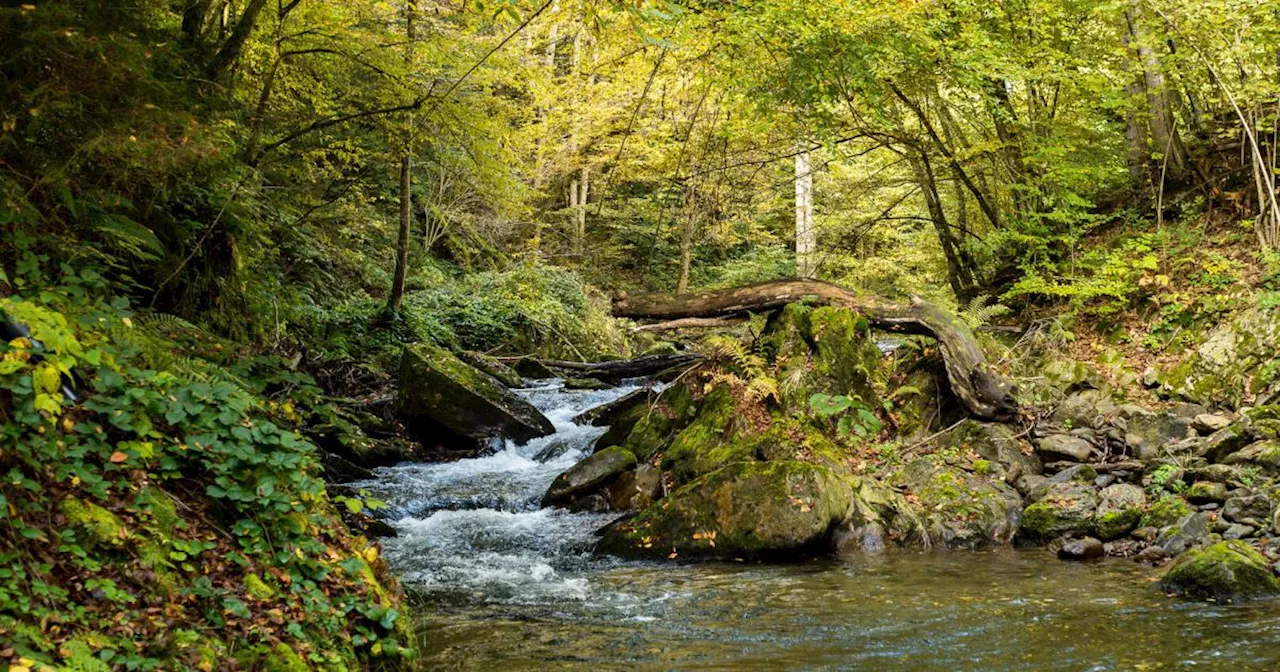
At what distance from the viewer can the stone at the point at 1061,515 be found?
25.5ft

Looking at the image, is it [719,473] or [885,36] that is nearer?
[719,473]

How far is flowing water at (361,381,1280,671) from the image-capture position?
4.79 metres

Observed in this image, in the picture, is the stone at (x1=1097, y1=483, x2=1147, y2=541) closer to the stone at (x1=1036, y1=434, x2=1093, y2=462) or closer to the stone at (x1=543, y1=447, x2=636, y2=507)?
the stone at (x1=1036, y1=434, x2=1093, y2=462)

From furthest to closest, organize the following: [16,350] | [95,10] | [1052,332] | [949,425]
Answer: [1052,332] < [949,425] < [95,10] < [16,350]

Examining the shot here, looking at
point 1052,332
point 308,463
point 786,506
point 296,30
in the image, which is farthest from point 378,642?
point 1052,332

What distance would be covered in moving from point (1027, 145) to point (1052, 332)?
2724 millimetres

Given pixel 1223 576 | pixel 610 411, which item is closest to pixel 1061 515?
pixel 1223 576

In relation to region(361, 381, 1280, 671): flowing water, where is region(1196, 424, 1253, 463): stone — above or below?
above

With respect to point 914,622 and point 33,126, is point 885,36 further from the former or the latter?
point 33,126

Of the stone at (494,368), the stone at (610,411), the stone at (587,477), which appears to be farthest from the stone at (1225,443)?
the stone at (494,368)

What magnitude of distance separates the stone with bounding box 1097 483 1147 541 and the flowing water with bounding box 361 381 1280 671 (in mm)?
631

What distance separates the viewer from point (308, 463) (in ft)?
13.2

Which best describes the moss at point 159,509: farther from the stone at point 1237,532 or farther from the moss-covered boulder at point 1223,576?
the stone at point 1237,532

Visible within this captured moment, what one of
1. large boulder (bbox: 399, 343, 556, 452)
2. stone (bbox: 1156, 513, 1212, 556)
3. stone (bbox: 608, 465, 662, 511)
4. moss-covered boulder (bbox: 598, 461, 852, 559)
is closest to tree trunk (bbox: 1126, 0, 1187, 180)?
stone (bbox: 1156, 513, 1212, 556)
